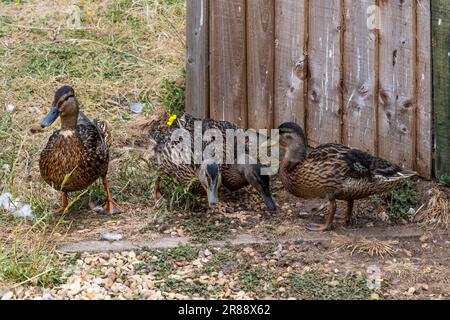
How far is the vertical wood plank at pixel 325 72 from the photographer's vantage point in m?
7.71

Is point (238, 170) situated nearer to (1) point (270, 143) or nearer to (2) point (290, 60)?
(1) point (270, 143)

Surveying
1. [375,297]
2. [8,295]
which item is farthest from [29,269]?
[375,297]

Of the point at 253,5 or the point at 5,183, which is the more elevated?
the point at 253,5

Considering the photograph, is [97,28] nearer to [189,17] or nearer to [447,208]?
[189,17]

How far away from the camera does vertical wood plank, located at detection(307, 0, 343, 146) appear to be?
7.71 metres

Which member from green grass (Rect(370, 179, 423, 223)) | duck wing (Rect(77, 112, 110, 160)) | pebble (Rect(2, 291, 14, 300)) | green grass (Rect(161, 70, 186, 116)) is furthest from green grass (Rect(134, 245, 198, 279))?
green grass (Rect(161, 70, 186, 116))

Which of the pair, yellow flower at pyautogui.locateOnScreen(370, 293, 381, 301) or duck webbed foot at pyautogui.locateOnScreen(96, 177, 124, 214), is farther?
duck webbed foot at pyautogui.locateOnScreen(96, 177, 124, 214)

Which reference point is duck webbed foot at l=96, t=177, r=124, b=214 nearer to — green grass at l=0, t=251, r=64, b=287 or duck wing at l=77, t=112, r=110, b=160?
duck wing at l=77, t=112, r=110, b=160

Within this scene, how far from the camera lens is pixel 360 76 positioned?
25.2 feet

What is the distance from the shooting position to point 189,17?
8.41 meters

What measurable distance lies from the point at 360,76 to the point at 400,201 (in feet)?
3.21

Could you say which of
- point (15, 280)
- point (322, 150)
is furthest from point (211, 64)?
→ point (15, 280)

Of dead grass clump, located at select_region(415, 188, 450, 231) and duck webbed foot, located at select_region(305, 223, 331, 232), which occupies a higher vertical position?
dead grass clump, located at select_region(415, 188, 450, 231)

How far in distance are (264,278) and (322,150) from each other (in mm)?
1284
